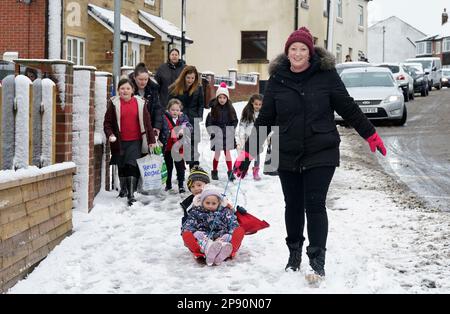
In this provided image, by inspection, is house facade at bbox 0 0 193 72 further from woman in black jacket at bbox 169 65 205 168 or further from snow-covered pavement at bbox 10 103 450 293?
snow-covered pavement at bbox 10 103 450 293

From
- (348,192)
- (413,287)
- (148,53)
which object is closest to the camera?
(413,287)

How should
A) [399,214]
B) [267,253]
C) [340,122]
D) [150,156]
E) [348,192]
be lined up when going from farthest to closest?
[340,122] → [348,192] → [150,156] → [399,214] → [267,253]

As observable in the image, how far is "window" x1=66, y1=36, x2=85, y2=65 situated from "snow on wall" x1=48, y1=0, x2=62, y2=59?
870 millimetres

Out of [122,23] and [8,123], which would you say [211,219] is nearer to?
[8,123]

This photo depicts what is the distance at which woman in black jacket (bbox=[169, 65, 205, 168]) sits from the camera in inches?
414

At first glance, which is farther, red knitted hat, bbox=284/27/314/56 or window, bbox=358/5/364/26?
window, bbox=358/5/364/26

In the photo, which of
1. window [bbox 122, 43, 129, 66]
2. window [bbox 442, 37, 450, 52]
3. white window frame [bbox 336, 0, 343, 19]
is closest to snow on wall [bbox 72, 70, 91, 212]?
window [bbox 122, 43, 129, 66]

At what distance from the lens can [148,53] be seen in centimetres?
2877

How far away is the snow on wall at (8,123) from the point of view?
5.57 meters

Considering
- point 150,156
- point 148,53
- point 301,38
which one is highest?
point 148,53

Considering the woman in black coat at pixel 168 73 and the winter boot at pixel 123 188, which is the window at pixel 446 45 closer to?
the woman in black coat at pixel 168 73

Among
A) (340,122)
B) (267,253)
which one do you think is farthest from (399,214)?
(340,122)
